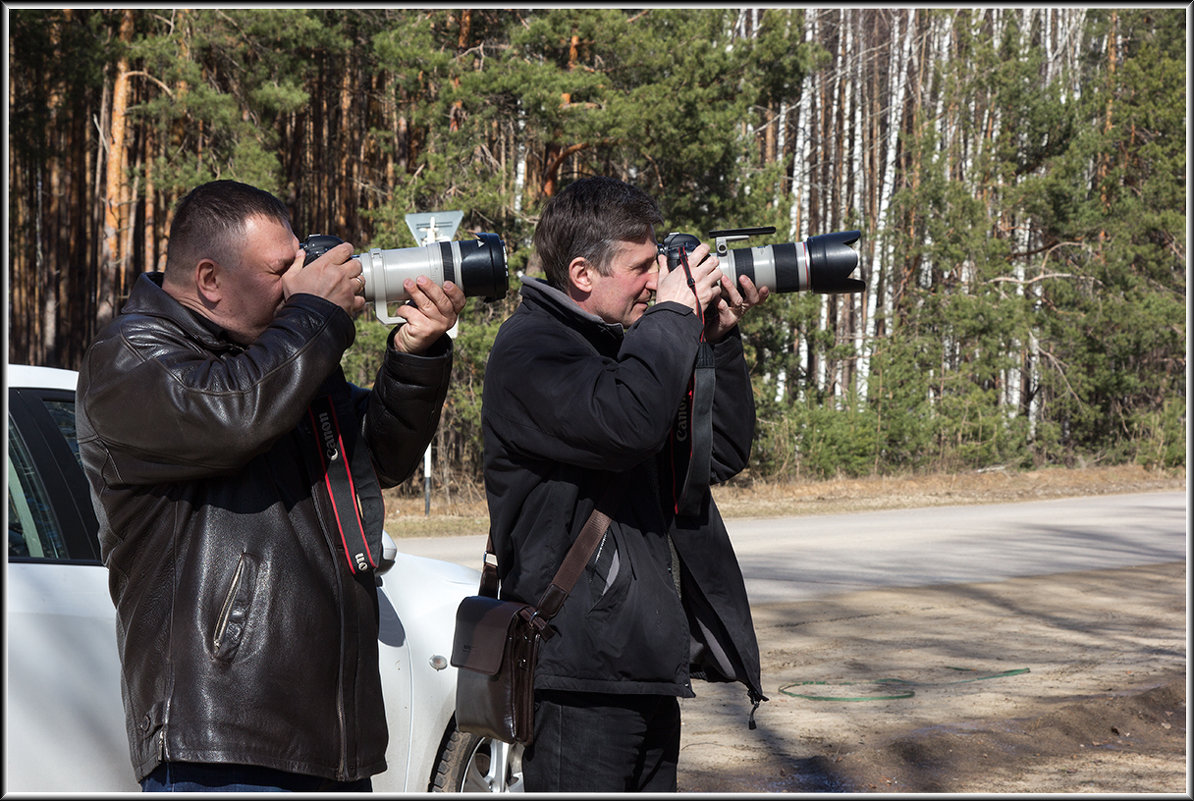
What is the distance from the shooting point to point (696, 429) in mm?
2766

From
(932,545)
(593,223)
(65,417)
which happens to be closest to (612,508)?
(593,223)

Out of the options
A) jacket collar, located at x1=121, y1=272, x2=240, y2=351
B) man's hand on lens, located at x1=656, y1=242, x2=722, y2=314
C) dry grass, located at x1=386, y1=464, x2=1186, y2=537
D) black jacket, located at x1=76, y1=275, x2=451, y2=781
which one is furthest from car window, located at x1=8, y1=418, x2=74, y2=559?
dry grass, located at x1=386, y1=464, x2=1186, y2=537

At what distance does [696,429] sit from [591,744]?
0.72m

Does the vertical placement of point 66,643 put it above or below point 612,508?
below

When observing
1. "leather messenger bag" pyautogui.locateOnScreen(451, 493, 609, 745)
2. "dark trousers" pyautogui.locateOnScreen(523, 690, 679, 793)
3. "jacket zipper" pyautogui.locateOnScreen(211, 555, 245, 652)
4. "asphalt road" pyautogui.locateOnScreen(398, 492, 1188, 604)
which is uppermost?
"jacket zipper" pyautogui.locateOnScreen(211, 555, 245, 652)

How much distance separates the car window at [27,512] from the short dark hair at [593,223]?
149 centimetres

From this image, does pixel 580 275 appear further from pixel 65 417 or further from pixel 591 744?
pixel 65 417

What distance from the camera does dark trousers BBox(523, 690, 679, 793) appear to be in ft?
8.25

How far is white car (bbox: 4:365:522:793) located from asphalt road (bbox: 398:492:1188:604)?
6.30 m

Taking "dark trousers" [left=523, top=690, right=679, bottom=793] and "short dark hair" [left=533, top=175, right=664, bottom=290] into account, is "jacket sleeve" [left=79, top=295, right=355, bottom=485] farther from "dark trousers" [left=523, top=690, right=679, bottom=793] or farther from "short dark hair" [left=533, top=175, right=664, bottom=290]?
"dark trousers" [left=523, top=690, right=679, bottom=793]

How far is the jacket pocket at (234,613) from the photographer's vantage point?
2170 mm

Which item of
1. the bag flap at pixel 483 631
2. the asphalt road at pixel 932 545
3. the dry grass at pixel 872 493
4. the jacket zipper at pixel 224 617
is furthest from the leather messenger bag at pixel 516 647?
the dry grass at pixel 872 493

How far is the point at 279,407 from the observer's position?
2172 millimetres

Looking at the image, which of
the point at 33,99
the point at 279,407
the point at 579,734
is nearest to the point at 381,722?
the point at 579,734
